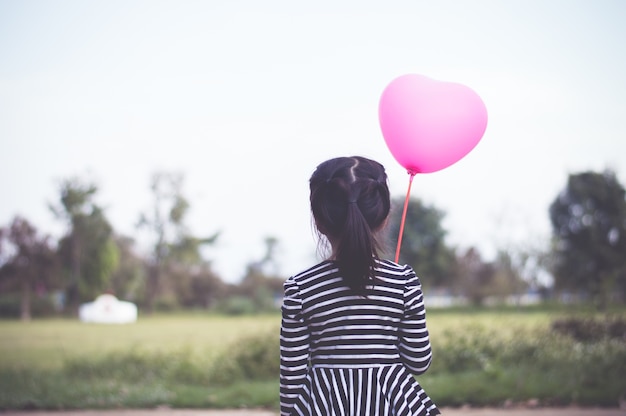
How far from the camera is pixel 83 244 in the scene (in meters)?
8.97

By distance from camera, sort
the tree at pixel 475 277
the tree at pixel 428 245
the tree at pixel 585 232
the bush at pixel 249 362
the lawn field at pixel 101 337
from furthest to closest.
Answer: the tree at pixel 475 277 < the tree at pixel 585 232 < the tree at pixel 428 245 < the lawn field at pixel 101 337 < the bush at pixel 249 362

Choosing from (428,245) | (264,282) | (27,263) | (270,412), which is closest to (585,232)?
(428,245)

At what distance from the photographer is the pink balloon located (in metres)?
2.29

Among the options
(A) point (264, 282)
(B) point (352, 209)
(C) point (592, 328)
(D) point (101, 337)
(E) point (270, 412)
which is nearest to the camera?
(B) point (352, 209)

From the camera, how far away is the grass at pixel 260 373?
5.05 m

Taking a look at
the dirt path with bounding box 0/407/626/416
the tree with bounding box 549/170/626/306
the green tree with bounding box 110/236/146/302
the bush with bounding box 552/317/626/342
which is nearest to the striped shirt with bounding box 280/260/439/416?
the dirt path with bounding box 0/407/626/416

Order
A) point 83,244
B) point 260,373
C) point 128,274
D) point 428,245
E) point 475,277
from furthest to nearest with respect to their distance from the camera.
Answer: point 475,277 < point 428,245 < point 128,274 < point 83,244 < point 260,373

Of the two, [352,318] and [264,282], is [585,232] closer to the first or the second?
[264,282]

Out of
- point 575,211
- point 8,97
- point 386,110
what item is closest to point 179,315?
point 8,97

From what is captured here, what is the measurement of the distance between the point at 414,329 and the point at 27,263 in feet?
28.5

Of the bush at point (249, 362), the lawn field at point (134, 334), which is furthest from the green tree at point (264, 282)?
the bush at point (249, 362)

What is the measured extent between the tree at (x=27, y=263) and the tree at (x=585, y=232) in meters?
10.4

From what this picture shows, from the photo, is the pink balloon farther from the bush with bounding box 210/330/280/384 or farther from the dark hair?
the bush with bounding box 210/330/280/384

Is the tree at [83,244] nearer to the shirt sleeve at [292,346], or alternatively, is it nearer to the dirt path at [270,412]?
A: the dirt path at [270,412]
